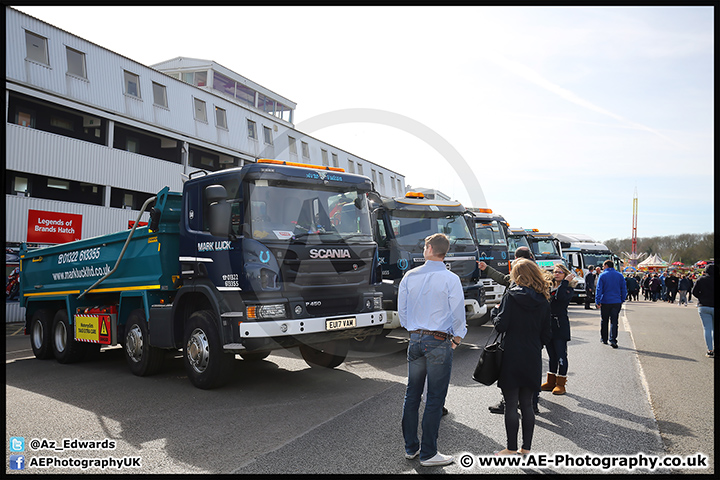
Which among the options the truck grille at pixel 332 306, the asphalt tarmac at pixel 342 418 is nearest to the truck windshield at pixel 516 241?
the asphalt tarmac at pixel 342 418

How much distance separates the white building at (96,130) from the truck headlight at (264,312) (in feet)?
48.4

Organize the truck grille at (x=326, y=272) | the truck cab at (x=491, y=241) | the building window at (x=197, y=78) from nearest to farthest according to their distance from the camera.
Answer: the truck grille at (x=326, y=272)
the truck cab at (x=491, y=241)
the building window at (x=197, y=78)

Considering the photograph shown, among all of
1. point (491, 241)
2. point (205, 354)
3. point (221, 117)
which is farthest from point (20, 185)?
point (491, 241)

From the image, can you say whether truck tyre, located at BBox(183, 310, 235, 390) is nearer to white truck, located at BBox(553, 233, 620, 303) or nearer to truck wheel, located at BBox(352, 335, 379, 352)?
truck wheel, located at BBox(352, 335, 379, 352)

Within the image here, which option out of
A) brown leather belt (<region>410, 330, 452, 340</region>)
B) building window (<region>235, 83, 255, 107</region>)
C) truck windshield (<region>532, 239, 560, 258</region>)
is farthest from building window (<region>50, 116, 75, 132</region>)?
brown leather belt (<region>410, 330, 452, 340</region>)

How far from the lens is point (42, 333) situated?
10.5 metres

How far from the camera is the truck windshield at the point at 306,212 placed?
21.8ft

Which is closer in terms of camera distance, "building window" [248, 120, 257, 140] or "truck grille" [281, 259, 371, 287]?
"truck grille" [281, 259, 371, 287]

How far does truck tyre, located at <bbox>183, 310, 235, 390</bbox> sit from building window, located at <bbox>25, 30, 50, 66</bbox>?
56.5ft

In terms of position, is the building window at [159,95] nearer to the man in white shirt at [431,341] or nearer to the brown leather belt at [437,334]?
the man in white shirt at [431,341]

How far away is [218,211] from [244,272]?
1.00 metres

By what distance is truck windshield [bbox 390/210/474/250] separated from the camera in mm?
10648

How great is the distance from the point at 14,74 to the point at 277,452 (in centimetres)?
1962

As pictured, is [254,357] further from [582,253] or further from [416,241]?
[582,253]
